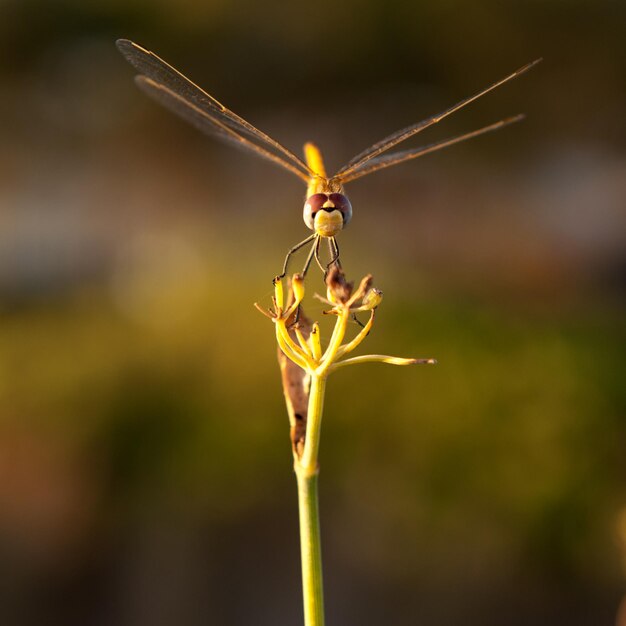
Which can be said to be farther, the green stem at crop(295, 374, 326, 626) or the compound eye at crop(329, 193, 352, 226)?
the compound eye at crop(329, 193, 352, 226)

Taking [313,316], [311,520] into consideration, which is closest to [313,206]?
[311,520]

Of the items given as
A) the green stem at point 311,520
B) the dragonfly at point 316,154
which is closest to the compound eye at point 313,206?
the dragonfly at point 316,154

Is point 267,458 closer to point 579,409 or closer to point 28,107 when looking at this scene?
point 579,409

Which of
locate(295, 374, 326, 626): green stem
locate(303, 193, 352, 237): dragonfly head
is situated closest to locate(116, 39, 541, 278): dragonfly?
locate(303, 193, 352, 237): dragonfly head

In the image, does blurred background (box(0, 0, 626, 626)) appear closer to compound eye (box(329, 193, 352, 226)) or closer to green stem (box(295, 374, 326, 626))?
compound eye (box(329, 193, 352, 226))

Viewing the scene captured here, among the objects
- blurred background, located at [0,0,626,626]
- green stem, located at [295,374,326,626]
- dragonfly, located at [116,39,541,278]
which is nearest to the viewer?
green stem, located at [295,374,326,626]

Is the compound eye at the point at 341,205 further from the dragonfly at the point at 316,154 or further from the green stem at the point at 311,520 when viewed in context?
the green stem at the point at 311,520

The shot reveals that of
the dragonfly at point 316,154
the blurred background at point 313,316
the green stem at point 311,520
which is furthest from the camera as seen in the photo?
the blurred background at point 313,316

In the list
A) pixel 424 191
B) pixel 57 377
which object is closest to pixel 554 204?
pixel 424 191

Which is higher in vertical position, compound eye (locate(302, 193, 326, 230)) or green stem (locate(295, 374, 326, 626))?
compound eye (locate(302, 193, 326, 230))
